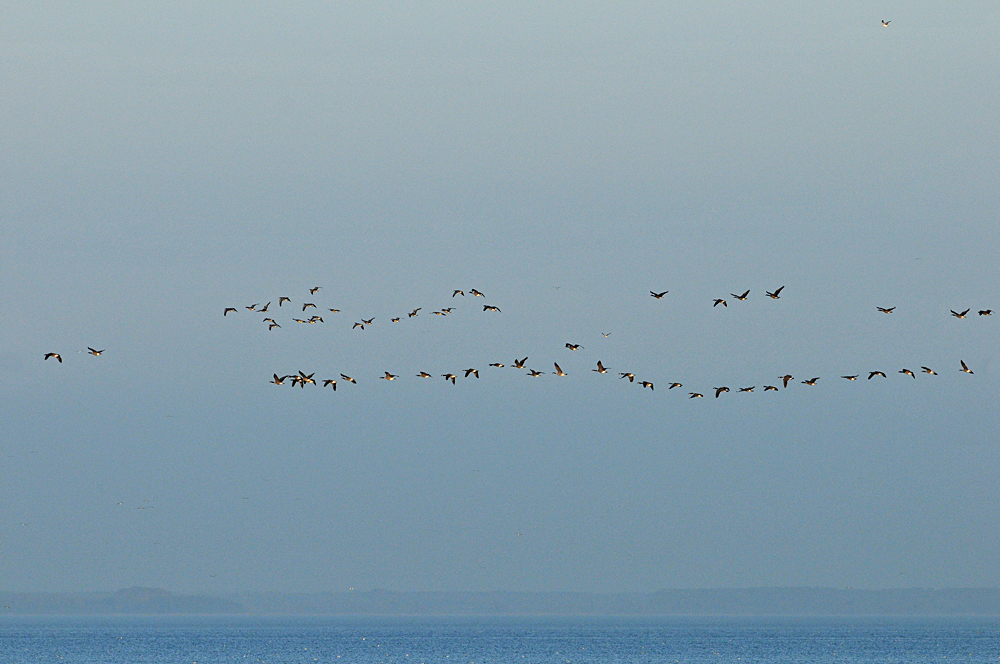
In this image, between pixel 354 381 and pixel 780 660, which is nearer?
pixel 354 381

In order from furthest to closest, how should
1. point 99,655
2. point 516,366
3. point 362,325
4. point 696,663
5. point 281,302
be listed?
point 99,655
point 696,663
point 281,302
point 362,325
point 516,366

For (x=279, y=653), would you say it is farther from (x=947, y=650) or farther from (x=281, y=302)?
(x=281, y=302)

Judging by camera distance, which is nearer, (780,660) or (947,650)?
(780,660)

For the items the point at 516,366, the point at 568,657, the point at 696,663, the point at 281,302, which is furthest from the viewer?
the point at 568,657

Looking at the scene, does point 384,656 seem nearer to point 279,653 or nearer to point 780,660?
point 279,653

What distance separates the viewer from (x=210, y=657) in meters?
188

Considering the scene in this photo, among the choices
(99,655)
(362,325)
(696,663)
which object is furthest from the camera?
(99,655)

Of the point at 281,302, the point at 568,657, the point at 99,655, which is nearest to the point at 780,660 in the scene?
the point at 568,657

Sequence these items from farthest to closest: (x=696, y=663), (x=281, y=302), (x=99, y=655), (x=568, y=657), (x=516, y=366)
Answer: (x=99, y=655)
(x=568, y=657)
(x=696, y=663)
(x=281, y=302)
(x=516, y=366)

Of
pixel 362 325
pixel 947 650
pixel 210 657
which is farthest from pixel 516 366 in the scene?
pixel 947 650

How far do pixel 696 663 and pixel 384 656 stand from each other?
45.3 m

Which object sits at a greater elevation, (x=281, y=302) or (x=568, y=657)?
(x=281, y=302)

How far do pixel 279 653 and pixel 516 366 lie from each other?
132 meters

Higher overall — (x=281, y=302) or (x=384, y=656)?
(x=281, y=302)
